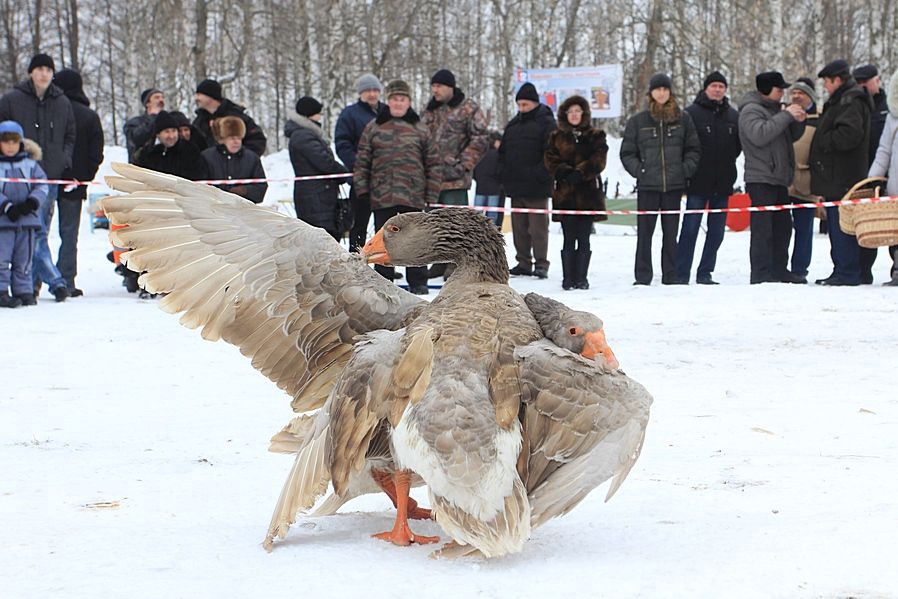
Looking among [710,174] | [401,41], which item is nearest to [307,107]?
[710,174]

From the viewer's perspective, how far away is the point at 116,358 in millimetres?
7910

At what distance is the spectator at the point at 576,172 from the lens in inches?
462

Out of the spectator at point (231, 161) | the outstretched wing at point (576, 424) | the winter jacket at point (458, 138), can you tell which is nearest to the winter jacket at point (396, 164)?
the winter jacket at point (458, 138)

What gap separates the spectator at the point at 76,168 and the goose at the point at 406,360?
807 cm

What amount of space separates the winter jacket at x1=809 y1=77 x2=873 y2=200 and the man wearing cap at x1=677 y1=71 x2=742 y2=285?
0.91 metres

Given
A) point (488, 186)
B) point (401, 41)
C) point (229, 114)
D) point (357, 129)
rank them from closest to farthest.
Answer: point (357, 129), point (229, 114), point (488, 186), point (401, 41)

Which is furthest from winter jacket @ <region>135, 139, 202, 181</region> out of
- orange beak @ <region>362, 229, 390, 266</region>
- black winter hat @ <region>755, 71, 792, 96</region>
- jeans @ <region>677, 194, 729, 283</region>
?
orange beak @ <region>362, 229, 390, 266</region>

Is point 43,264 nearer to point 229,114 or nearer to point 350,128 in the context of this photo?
point 229,114

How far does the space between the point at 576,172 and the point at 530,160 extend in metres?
0.83

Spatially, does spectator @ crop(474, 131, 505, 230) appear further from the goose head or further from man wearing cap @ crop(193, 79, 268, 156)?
the goose head

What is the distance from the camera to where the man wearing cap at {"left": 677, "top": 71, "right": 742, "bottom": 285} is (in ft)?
39.4

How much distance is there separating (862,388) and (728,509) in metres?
2.83

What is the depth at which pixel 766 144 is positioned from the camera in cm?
1159

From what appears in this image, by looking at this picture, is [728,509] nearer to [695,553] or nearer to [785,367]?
[695,553]
